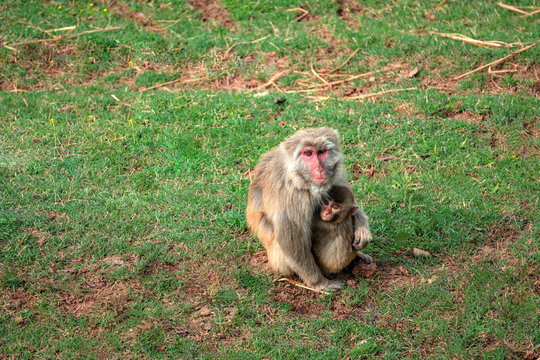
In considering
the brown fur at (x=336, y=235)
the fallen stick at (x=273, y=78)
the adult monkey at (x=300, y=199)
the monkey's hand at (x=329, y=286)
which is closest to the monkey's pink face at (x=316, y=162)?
the adult monkey at (x=300, y=199)

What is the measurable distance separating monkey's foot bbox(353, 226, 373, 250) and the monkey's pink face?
24.6 inches

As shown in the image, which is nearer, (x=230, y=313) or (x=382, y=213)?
(x=230, y=313)

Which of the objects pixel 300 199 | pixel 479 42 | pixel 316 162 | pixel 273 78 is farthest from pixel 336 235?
pixel 479 42

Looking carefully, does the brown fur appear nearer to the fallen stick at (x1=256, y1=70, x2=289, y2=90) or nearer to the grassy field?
the grassy field

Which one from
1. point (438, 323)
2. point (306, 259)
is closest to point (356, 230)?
point (306, 259)

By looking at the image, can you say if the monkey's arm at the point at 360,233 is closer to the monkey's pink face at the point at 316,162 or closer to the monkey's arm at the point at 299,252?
the monkey's arm at the point at 299,252

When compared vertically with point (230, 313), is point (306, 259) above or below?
above

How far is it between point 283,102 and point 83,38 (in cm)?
379

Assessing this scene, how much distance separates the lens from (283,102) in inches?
334

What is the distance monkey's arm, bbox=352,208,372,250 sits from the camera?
216 inches

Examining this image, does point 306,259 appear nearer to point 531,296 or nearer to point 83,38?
point 531,296

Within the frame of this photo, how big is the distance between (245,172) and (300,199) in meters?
2.06

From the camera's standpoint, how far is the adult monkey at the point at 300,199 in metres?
5.34

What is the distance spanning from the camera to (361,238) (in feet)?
18.0
